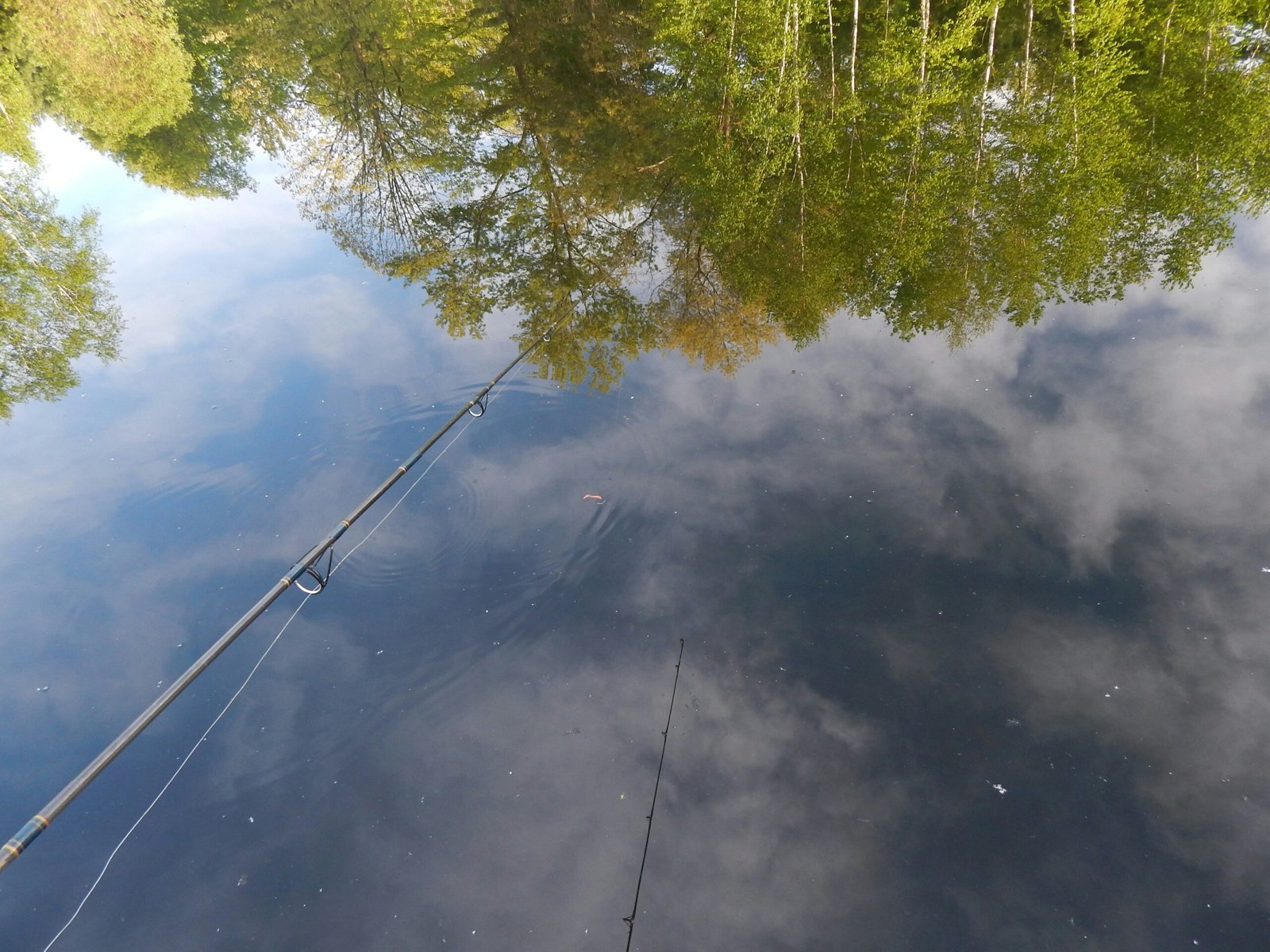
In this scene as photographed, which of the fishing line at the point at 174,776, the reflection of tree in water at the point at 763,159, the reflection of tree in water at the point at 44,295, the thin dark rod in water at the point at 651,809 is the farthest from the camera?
the reflection of tree in water at the point at 44,295

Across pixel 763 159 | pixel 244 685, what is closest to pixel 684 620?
pixel 244 685

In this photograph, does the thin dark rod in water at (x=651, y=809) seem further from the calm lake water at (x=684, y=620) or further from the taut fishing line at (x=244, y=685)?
the taut fishing line at (x=244, y=685)

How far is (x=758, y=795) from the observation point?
5.93 m

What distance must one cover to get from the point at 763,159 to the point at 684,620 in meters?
12.2

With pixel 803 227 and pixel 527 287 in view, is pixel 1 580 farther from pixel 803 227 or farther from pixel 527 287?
pixel 803 227

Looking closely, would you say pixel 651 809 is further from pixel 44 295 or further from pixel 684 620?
pixel 44 295

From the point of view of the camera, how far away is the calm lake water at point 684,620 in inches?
216

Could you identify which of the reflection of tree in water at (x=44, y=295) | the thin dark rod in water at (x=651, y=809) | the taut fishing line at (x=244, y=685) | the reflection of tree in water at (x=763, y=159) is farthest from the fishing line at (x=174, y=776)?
the reflection of tree in water at (x=44, y=295)

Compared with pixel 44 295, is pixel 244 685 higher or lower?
lower

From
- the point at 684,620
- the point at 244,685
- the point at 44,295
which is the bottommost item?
the point at 244,685

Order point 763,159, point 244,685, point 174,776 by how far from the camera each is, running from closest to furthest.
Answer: point 174,776
point 244,685
point 763,159

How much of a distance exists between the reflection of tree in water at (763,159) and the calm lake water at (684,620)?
31 cm

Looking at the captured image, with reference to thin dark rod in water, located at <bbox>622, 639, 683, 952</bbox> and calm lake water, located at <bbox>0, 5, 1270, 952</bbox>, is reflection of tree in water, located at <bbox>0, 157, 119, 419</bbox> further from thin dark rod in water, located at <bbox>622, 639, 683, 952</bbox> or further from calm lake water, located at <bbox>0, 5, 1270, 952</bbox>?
thin dark rod in water, located at <bbox>622, 639, 683, 952</bbox>

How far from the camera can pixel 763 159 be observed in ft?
49.8
